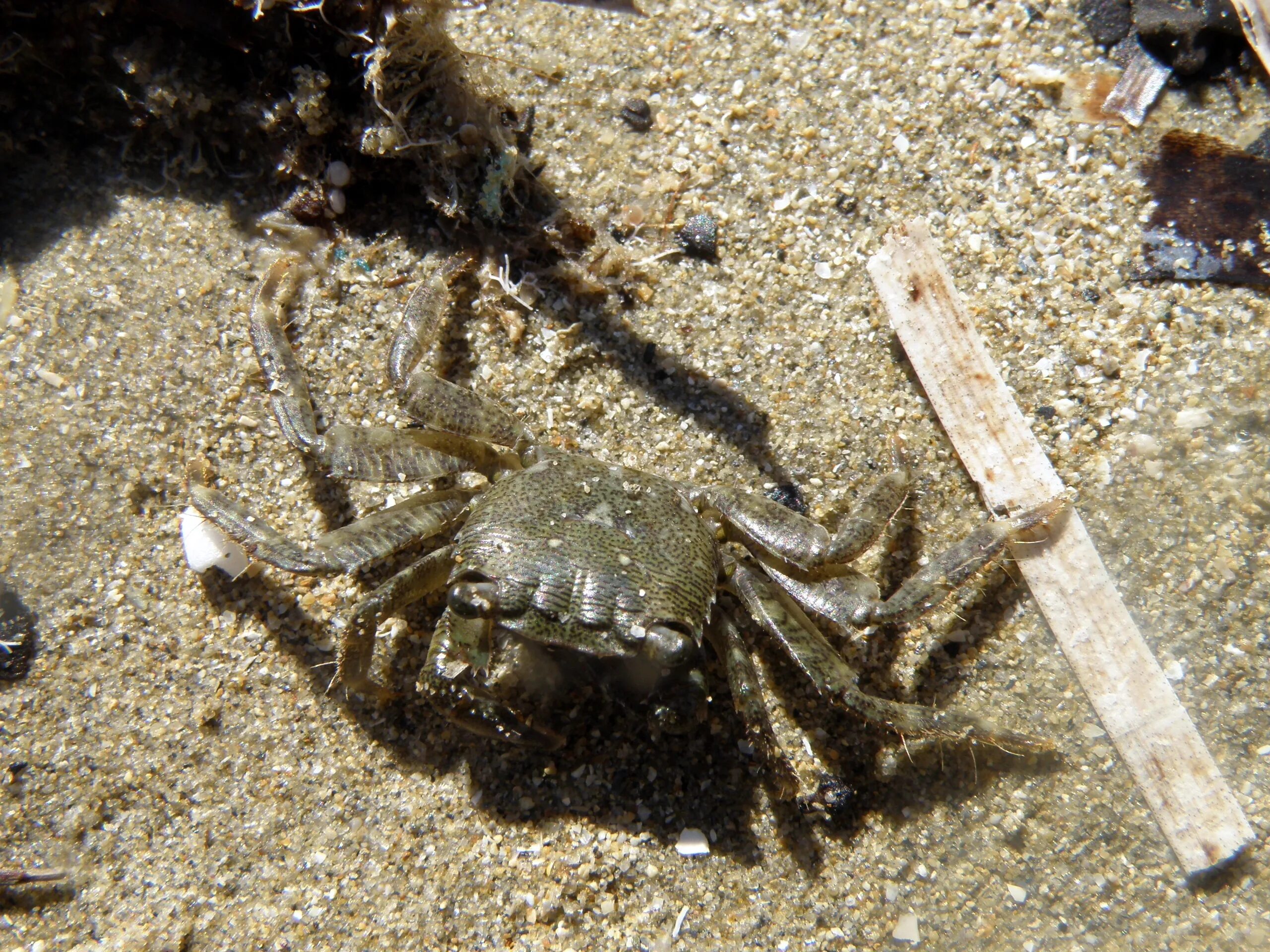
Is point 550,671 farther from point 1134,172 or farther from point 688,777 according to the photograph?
point 1134,172

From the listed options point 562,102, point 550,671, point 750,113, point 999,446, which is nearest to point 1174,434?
point 999,446

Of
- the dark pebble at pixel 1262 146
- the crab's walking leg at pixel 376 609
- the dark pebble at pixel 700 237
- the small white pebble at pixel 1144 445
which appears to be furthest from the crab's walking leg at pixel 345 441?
the dark pebble at pixel 1262 146

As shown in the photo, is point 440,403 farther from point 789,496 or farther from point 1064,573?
point 1064,573

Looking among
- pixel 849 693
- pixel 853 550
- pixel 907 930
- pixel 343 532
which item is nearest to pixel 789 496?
pixel 853 550

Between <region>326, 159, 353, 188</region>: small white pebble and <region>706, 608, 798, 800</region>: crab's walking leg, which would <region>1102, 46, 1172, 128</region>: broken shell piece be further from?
<region>326, 159, 353, 188</region>: small white pebble

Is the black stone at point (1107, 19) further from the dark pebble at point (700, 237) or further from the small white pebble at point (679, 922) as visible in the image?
the small white pebble at point (679, 922)

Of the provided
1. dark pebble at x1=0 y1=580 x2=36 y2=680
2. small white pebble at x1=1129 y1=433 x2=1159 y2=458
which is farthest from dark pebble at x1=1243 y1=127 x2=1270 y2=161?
dark pebble at x1=0 y1=580 x2=36 y2=680
